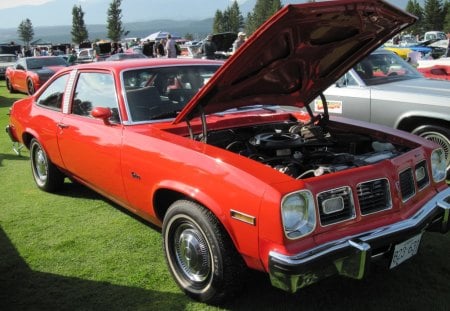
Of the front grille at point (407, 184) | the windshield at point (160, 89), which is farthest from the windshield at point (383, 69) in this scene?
the front grille at point (407, 184)

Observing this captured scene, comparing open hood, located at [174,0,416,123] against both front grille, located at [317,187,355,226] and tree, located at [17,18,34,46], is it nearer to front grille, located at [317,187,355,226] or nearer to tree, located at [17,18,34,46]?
front grille, located at [317,187,355,226]

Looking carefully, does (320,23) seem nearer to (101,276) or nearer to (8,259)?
(101,276)

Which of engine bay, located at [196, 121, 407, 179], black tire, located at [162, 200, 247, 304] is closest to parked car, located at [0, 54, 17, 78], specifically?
engine bay, located at [196, 121, 407, 179]

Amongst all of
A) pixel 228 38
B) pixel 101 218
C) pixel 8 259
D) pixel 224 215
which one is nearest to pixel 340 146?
pixel 224 215

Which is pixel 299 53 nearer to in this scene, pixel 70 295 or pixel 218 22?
pixel 70 295

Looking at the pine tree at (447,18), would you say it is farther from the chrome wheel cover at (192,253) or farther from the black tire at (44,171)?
the chrome wheel cover at (192,253)

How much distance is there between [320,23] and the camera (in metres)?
2.95

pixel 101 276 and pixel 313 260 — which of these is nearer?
pixel 313 260

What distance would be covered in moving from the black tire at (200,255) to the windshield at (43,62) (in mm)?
14769

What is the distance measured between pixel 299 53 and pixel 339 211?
4.04ft

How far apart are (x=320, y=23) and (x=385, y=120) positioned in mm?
3445

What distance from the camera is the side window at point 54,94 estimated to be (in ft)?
16.2

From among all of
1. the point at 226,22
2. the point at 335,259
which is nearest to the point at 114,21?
the point at 226,22

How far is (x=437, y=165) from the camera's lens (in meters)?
3.52
